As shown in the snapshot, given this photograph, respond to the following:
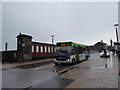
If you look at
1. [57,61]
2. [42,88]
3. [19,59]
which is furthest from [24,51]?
[42,88]

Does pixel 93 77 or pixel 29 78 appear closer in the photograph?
pixel 93 77

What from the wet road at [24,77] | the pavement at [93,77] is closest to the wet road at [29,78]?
the wet road at [24,77]

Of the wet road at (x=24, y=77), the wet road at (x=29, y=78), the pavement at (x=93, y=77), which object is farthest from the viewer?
the wet road at (x=24, y=77)

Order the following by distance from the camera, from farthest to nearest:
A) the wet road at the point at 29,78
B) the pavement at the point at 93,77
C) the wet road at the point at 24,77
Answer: the wet road at the point at 24,77 → the wet road at the point at 29,78 → the pavement at the point at 93,77

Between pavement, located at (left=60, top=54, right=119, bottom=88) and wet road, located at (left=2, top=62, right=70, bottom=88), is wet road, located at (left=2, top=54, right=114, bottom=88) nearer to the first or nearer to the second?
wet road, located at (left=2, top=62, right=70, bottom=88)

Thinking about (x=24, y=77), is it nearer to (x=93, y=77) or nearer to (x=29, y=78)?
(x=29, y=78)

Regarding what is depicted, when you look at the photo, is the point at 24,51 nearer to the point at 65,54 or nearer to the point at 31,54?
the point at 31,54

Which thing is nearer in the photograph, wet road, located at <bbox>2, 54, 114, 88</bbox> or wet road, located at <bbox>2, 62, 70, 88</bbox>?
wet road, located at <bbox>2, 54, 114, 88</bbox>

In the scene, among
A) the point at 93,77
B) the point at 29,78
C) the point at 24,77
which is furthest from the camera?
the point at 24,77

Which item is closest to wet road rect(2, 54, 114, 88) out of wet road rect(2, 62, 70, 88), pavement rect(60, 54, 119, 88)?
wet road rect(2, 62, 70, 88)

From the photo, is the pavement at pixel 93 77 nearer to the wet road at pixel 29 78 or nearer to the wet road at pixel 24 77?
the wet road at pixel 29 78

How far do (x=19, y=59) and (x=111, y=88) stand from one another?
16.3m

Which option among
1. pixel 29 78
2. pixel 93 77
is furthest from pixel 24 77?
pixel 93 77

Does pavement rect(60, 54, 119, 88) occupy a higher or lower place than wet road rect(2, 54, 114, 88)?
higher
